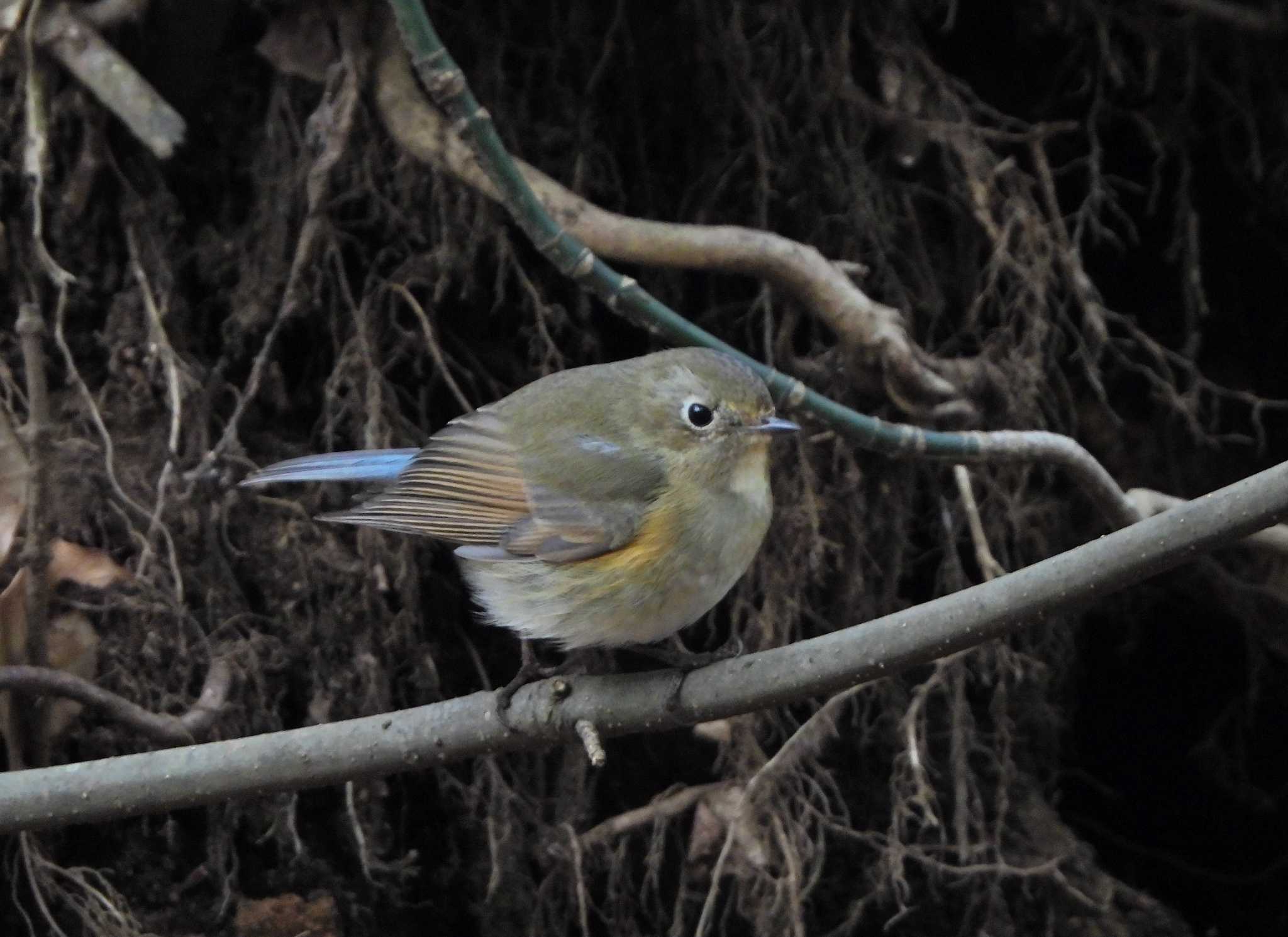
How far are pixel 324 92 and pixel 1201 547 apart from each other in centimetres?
226

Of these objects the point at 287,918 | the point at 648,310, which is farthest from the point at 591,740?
the point at 287,918

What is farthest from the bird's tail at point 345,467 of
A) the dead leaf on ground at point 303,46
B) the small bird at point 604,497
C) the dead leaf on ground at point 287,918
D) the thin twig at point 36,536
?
the dead leaf on ground at point 303,46

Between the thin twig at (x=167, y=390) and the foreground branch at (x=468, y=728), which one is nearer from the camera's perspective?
the foreground branch at (x=468, y=728)

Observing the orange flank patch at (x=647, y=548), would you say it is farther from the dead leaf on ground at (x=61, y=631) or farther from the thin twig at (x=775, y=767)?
the dead leaf on ground at (x=61, y=631)

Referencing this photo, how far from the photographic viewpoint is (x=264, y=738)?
2227 mm

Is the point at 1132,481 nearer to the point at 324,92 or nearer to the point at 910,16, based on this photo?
the point at 910,16

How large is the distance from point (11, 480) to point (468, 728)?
1.14 meters

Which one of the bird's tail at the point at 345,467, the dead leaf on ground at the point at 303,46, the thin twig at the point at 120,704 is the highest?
the dead leaf on ground at the point at 303,46

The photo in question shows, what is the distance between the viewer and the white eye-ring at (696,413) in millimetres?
2471

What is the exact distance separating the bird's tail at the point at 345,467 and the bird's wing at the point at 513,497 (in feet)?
0.41

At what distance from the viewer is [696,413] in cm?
247

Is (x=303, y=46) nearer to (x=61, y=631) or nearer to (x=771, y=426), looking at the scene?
(x=61, y=631)

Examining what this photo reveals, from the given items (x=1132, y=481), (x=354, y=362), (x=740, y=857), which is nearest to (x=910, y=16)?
(x=1132, y=481)

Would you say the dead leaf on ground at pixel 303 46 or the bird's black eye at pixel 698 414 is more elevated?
the dead leaf on ground at pixel 303 46
